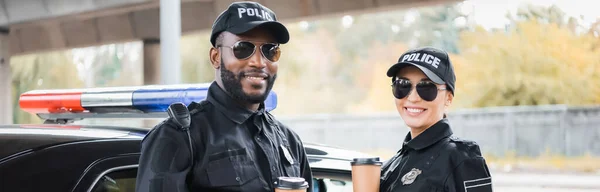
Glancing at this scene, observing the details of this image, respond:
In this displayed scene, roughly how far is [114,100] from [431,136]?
1.41m

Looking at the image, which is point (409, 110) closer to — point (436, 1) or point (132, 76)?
point (436, 1)

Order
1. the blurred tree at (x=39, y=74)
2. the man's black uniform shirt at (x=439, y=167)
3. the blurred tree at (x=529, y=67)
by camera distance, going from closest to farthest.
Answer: the man's black uniform shirt at (x=439, y=167) < the blurred tree at (x=529, y=67) < the blurred tree at (x=39, y=74)

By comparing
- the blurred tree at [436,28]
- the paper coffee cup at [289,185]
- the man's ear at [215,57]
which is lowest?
the paper coffee cup at [289,185]

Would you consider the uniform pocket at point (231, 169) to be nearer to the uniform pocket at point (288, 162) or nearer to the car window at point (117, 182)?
the uniform pocket at point (288, 162)

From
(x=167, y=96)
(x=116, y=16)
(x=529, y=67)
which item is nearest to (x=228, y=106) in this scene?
(x=167, y=96)

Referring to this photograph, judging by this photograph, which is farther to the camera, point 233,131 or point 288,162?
point 288,162

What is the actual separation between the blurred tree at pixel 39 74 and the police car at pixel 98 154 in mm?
22600

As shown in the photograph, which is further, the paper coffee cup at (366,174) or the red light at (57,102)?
the red light at (57,102)

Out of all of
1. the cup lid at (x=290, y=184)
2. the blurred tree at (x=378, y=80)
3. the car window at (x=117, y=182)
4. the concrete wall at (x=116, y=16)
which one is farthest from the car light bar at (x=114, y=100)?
the blurred tree at (x=378, y=80)

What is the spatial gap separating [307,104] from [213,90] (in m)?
33.5

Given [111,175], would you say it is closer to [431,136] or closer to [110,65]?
[431,136]

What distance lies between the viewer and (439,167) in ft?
7.16

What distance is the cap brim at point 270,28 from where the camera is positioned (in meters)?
2.03

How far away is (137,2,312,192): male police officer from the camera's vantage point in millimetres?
1872
